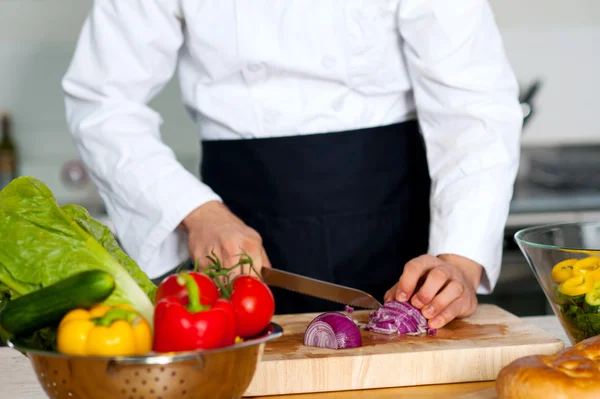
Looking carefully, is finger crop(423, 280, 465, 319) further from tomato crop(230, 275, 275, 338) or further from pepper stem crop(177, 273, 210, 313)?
pepper stem crop(177, 273, 210, 313)

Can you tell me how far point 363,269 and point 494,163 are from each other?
0.96 ft

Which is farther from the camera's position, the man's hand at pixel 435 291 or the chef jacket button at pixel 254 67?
the chef jacket button at pixel 254 67

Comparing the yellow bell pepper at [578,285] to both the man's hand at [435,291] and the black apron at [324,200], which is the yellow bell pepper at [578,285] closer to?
the man's hand at [435,291]

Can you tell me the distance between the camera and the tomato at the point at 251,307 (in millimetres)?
741

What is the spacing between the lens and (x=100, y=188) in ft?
4.61

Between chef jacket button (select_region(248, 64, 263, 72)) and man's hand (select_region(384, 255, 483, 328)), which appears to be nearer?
man's hand (select_region(384, 255, 483, 328))

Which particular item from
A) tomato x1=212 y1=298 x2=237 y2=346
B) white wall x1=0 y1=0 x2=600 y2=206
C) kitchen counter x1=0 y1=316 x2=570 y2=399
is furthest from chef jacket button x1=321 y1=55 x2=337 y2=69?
white wall x1=0 y1=0 x2=600 y2=206

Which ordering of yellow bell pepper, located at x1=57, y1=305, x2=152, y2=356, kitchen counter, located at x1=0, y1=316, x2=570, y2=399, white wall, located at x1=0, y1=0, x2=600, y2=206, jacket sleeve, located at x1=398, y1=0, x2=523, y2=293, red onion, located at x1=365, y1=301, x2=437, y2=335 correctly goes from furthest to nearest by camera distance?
white wall, located at x1=0, y1=0, x2=600, y2=206 → jacket sleeve, located at x1=398, y1=0, x2=523, y2=293 → red onion, located at x1=365, y1=301, x2=437, y2=335 → kitchen counter, located at x1=0, y1=316, x2=570, y2=399 → yellow bell pepper, located at x1=57, y1=305, x2=152, y2=356

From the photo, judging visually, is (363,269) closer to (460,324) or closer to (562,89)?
(460,324)

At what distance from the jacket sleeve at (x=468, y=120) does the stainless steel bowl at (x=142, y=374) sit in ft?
2.14

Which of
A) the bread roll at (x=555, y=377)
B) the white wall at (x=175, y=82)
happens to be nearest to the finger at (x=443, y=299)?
the bread roll at (x=555, y=377)

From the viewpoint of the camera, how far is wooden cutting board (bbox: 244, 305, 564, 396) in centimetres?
91

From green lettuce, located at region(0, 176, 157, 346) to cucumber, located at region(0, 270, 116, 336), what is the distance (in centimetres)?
4

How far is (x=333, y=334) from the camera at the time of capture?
966 millimetres
